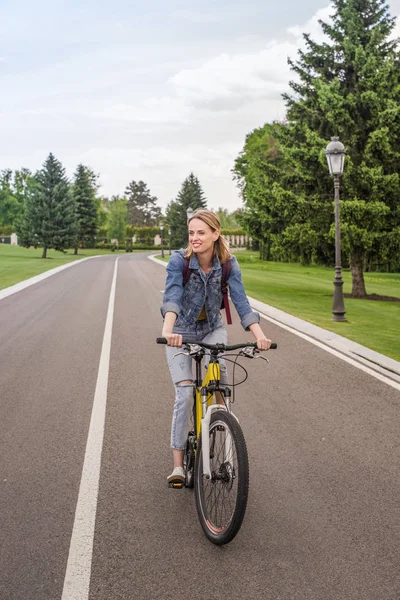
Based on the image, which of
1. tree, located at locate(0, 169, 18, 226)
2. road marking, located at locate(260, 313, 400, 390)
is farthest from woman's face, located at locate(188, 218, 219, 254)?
tree, located at locate(0, 169, 18, 226)

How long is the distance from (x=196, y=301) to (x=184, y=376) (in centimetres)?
53

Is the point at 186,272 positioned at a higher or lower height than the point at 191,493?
higher

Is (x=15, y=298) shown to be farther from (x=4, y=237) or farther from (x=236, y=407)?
(x=4, y=237)

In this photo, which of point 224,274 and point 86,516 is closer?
point 86,516

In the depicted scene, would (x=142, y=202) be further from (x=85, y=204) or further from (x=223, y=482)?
(x=223, y=482)

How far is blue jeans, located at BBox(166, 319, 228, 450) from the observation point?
177 inches

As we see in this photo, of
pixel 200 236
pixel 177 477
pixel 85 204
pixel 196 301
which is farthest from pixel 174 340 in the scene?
pixel 85 204

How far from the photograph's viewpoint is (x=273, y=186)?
22.4 meters

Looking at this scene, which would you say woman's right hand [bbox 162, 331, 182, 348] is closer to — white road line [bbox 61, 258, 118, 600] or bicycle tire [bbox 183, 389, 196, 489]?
bicycle tire [bbox 183, 389, 196, 489]

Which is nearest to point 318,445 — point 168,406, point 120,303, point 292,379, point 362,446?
point 362,446

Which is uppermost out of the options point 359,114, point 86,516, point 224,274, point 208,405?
point 359,114

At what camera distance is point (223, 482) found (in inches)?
155

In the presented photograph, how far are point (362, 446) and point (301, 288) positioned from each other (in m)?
21.5

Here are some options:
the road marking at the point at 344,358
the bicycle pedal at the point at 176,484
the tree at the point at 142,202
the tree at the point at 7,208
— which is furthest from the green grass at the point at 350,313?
the tree at the point at 142,202
